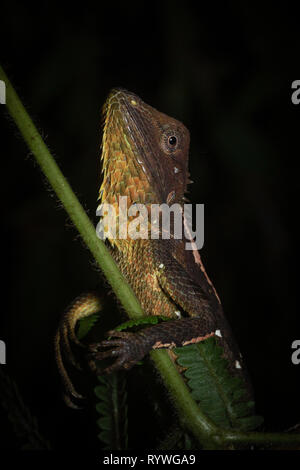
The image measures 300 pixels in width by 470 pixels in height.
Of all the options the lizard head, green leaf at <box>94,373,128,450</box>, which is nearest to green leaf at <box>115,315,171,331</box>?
green leaf at <box>94,373,128,450</box>

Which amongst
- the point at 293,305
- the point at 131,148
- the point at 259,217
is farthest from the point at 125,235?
the point at 293,305

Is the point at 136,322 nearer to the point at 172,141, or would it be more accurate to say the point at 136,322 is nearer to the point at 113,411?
the point at 113,411

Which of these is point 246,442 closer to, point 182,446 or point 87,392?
point 182,446

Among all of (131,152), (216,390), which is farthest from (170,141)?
(216,390)

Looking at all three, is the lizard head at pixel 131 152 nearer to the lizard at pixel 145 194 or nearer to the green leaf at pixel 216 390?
the lizard at pixel 145 194

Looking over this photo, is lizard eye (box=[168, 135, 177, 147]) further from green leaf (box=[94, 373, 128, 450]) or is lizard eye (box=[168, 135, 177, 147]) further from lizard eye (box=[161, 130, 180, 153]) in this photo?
green leaf (box=[94, 373, 128, 450])
